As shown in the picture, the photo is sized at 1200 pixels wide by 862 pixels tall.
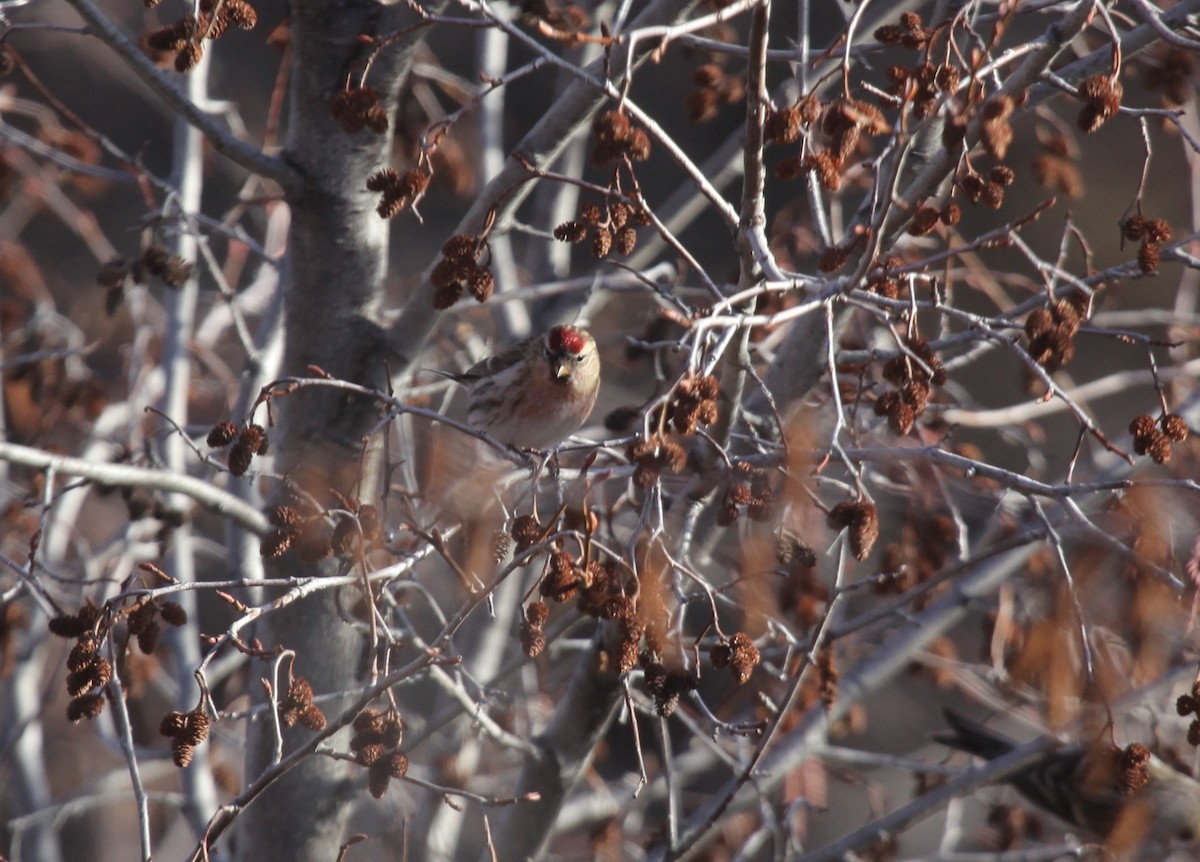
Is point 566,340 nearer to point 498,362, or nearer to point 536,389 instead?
point 536,389

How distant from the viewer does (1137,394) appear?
743 cm

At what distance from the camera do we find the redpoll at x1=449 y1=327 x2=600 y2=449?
10.9 ft

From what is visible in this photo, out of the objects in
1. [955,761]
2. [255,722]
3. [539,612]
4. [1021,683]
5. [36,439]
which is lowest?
[955,761]

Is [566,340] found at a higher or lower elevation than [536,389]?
higher

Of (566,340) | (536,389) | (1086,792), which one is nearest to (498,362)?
(536,389)

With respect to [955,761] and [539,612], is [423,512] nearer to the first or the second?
[539,612]

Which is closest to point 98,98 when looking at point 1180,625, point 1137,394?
point 1137,394

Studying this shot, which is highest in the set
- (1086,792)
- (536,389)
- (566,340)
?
(566,340)

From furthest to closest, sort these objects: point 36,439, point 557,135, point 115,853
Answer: point 115,853, point 36,439, point 557,135

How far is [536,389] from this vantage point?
135 inches

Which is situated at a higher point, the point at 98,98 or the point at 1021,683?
the point at 98,98

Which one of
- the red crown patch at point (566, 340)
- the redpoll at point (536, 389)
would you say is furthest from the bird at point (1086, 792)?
the red crown patch at point (566, 340)

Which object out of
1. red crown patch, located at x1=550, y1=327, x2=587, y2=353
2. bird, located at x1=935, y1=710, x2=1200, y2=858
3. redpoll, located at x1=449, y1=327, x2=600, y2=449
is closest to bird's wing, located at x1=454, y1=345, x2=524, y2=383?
redpoll, located at x1=449, y1=327, x2=600, y2=449

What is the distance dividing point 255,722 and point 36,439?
1.46m
